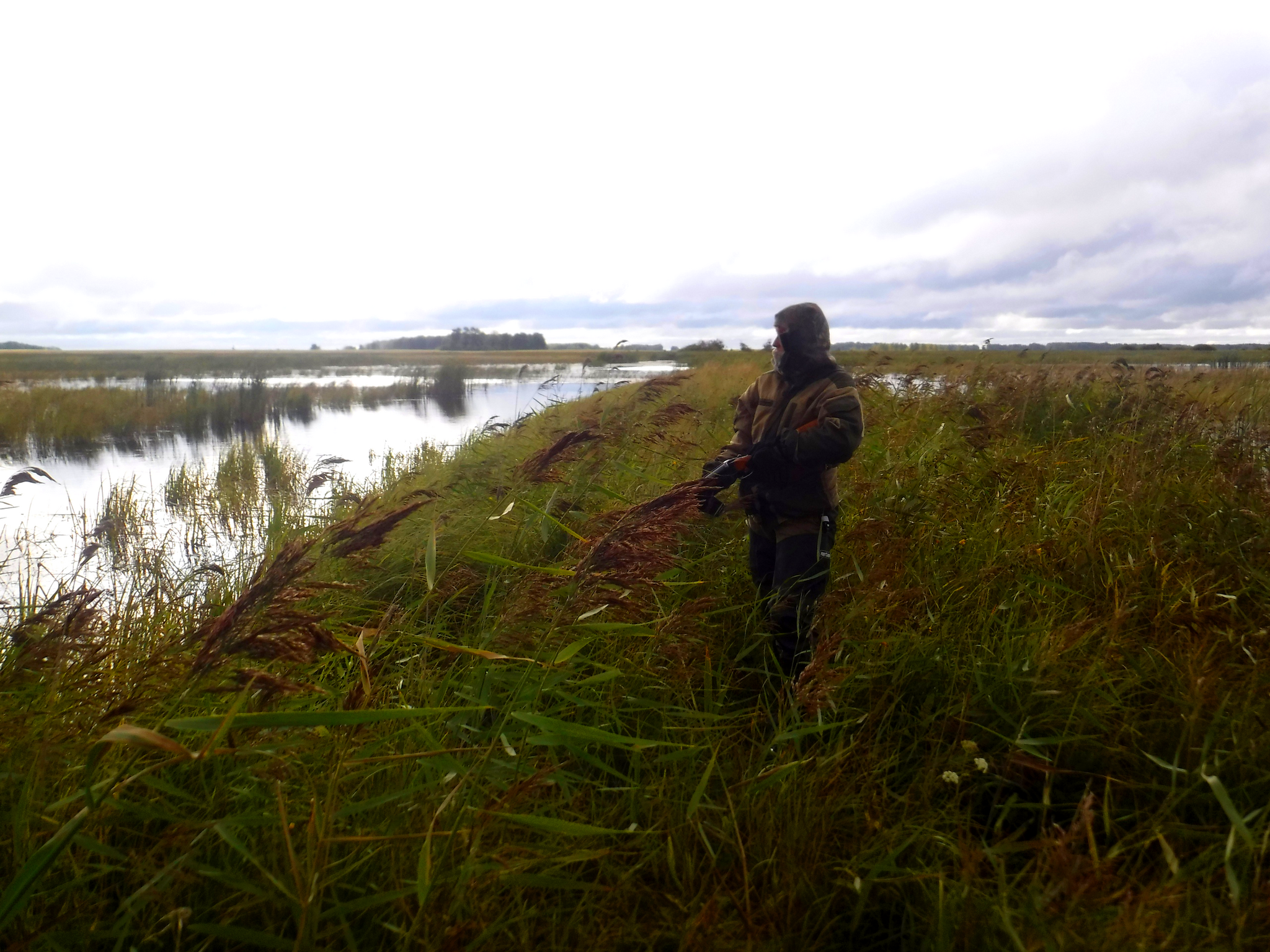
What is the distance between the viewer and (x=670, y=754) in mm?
2158

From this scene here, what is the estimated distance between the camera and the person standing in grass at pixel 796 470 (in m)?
3.04

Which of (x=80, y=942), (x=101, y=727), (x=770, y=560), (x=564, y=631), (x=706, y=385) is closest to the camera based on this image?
(x=80, y=942)

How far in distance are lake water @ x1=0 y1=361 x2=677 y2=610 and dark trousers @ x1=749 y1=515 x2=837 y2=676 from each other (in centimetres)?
290

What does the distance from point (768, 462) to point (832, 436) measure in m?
0.31

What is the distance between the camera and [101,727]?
1.91 metres

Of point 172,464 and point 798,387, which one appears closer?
point 798,387

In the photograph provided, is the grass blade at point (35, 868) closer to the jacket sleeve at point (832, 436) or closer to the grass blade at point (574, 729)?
the grass blade at point (574, 729)

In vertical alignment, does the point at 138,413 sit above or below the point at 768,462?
below

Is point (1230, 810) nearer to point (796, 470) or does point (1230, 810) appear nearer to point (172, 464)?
point (796, 470)

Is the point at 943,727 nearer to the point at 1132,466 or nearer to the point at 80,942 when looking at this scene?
the point at 80,942

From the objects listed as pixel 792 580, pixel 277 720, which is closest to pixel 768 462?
pixel 792 580

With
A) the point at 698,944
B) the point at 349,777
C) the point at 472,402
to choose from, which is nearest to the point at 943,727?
the point at 698,944

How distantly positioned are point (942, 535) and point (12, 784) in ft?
11.5

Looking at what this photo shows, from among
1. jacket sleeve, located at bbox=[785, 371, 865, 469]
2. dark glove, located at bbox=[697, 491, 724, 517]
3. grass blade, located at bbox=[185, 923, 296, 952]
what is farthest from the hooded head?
grass blade, located at bbox=[185, 923, 296, 952]
